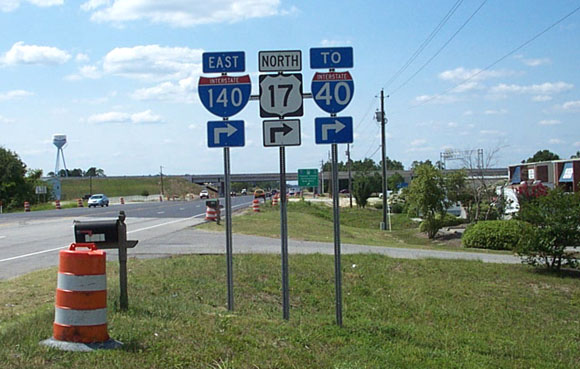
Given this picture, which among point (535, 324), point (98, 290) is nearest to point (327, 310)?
point (535, 324)

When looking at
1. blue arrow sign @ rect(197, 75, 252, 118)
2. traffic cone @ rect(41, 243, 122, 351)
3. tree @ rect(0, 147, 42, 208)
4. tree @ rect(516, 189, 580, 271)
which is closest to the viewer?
traffic cone @ rect(41, 243, 122, 351)

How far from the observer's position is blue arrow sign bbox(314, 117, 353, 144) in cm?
775

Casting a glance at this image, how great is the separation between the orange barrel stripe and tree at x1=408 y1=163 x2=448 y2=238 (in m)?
28.3

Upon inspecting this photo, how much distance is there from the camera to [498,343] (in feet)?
28.5

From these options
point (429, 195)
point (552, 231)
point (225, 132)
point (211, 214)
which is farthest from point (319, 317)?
point (429, 195)

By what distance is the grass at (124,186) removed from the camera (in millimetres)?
126369

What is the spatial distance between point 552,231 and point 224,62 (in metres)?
10.7

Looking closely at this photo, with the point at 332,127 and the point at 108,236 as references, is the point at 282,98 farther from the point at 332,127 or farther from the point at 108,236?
the point at 108,236

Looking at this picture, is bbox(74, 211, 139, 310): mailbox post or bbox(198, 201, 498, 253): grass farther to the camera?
bbox(198, 201, 498, 253): grass

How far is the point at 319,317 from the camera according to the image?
8453 millimetres

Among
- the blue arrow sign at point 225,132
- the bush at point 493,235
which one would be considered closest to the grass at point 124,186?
the bush at point 493,235

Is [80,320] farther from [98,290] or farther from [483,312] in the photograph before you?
[483,312]

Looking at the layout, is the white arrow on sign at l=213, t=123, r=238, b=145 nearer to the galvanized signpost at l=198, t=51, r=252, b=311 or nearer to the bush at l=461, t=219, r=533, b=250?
the galvanized signpost at l=198, t=51, r=252, b=311

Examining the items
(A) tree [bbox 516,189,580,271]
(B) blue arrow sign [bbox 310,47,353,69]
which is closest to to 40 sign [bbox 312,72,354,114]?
(B) blue arrow sign [bbox 310,47,353,69]
